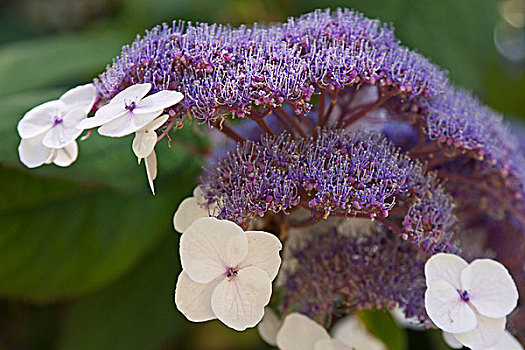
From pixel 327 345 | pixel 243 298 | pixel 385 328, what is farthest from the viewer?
pixel 385 328

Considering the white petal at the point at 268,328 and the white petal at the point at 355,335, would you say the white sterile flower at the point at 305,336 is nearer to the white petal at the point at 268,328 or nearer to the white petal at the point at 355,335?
the white petal at the point at 268,328

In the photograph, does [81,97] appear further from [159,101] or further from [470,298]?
[470,298]

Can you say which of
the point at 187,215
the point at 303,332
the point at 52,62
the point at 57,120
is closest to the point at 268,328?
the point at 303,332

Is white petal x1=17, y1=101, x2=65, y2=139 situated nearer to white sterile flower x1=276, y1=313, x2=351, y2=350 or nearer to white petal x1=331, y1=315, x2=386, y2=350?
white sterile flower x1=276, y1=313, x2=351, y2=350

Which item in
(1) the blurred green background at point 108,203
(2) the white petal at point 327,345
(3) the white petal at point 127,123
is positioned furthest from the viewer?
(1) the blurred green background at point 108,203

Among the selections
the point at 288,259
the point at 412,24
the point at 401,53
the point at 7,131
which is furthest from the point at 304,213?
the point at 412,24

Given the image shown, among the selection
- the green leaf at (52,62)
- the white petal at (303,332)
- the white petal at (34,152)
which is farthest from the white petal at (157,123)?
the green leaf at (52,62)
